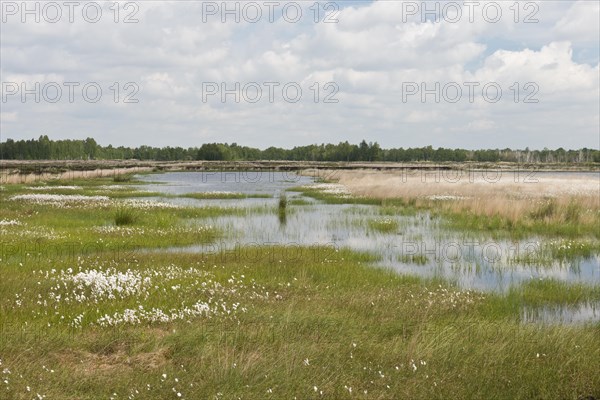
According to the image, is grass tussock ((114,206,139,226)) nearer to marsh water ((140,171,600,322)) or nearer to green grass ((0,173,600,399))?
marsh water ((140,171,600,322))

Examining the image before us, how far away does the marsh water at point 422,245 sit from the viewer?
18.2m

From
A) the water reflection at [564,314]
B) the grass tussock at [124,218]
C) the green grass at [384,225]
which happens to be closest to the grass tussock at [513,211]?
the green grass at [384,225]

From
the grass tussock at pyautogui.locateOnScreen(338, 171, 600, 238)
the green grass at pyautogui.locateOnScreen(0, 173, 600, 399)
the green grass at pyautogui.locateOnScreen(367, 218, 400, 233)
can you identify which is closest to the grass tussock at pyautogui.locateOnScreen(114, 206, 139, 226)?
the green grass at pyautogui.locateOnScreen(0, 173, 600, 399)

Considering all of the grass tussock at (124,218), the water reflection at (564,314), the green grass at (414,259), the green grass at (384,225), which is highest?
the grass tussock at (124,218)

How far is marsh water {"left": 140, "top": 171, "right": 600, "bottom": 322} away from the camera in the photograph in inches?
718

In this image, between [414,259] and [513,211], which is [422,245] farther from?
[513,211]

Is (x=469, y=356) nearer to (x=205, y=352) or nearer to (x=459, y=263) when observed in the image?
(x=205, y=352)

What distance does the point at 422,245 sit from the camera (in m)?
24.3

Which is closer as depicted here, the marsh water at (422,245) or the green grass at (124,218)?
Answer: the marsh water at (422,245)

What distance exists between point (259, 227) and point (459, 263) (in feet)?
41.5

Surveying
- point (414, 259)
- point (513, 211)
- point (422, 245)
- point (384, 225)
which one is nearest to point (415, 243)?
point (422, 245)

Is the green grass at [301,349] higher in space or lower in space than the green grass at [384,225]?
lower

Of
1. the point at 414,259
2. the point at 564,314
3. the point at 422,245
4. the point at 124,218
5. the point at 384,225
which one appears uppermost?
the point at 124,218

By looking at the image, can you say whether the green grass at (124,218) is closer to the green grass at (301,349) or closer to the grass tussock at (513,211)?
the green grass at (301,349)
